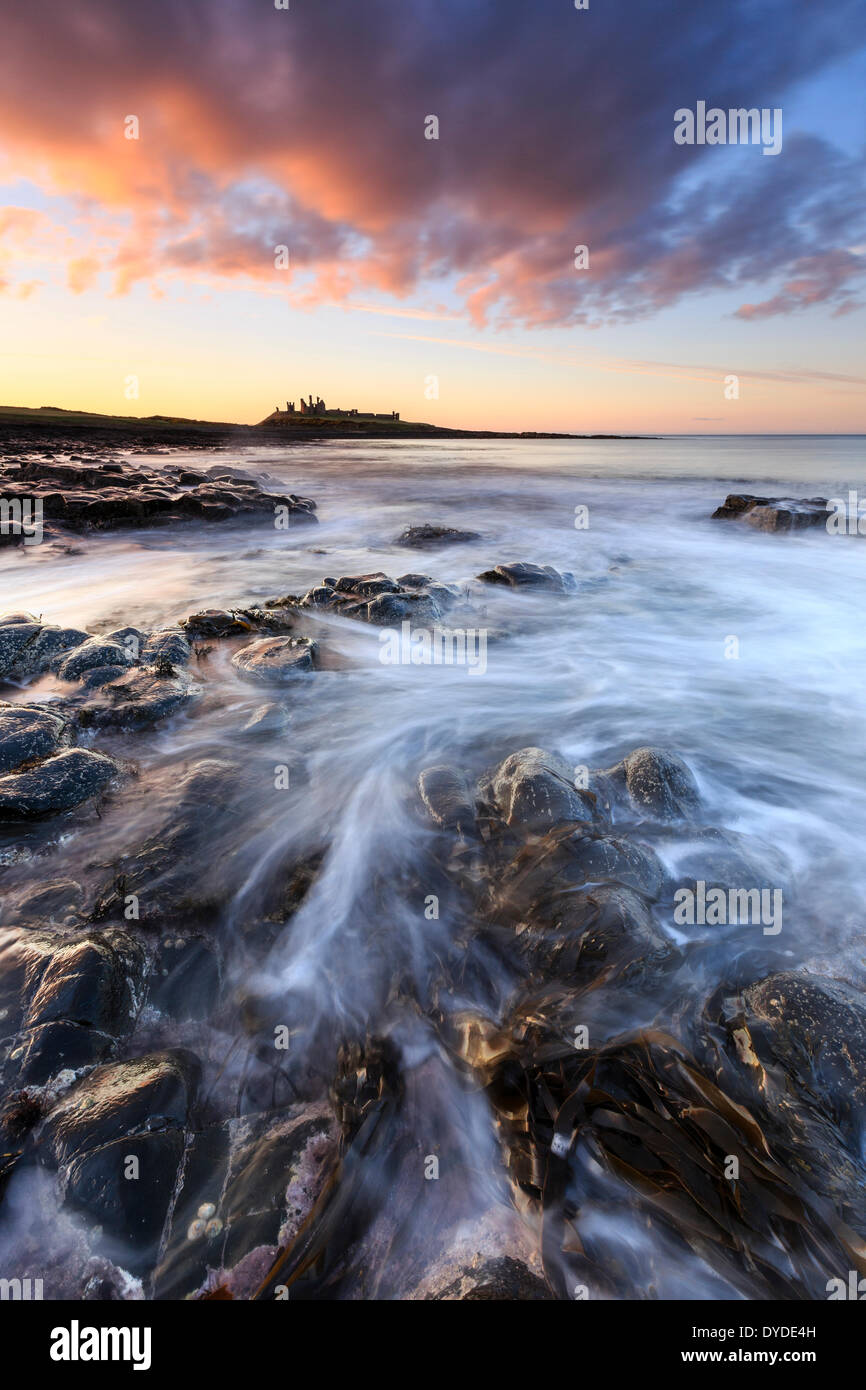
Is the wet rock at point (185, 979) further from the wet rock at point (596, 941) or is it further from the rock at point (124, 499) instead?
the rock at point (124, 499)

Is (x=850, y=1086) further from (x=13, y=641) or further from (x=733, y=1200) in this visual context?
(x=13, y=641)

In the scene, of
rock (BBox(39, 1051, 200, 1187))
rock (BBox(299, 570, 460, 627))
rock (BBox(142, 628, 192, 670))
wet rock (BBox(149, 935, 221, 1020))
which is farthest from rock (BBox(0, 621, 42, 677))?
rock (BBox(39, 1051, 200, 1187))

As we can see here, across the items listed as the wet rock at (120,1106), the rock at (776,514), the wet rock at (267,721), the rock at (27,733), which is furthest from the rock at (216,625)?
the rock at (776,514)

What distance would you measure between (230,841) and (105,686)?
252 centimetres

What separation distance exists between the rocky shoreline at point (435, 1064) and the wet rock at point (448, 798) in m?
0.03

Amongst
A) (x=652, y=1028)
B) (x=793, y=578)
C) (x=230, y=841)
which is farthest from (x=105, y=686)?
(x=793, y=578)

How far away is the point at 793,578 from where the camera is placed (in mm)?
10859

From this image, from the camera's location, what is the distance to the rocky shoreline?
5.77ft

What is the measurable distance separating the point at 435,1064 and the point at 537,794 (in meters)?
1.68

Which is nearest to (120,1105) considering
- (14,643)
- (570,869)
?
(570,869)

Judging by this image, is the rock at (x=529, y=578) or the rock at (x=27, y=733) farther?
the rock at (x=529, y=578)

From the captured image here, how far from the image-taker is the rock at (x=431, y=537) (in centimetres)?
1299

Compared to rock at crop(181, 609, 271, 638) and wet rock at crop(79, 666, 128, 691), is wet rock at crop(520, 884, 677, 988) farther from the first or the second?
rock at crop(181, 609, 271, 638)

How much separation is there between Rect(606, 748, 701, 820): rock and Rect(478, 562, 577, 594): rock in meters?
5.70
